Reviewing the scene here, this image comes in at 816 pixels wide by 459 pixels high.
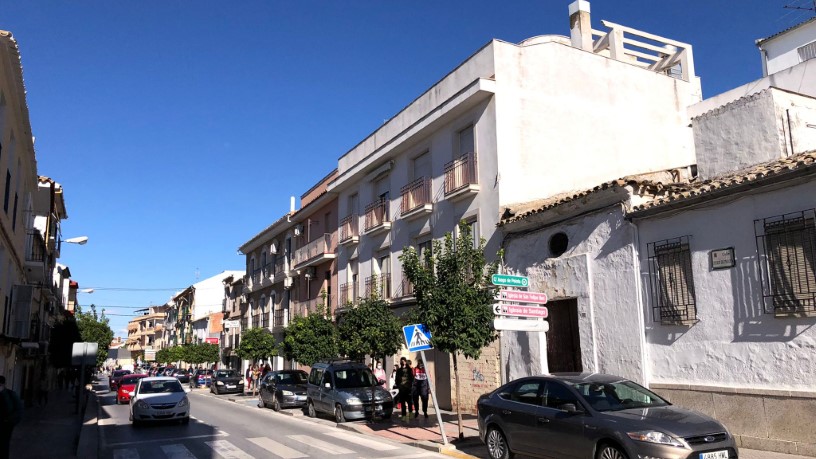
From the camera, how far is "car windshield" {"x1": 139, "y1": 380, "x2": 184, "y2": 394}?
1841 centimetres

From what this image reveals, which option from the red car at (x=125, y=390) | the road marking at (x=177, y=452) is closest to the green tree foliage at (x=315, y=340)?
the red car at (x=125, y=390)

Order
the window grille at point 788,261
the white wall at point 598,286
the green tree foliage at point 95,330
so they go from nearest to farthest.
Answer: the window grille at point 788,261
the white wall at point 598,286
the green tree foliage at point 95,330

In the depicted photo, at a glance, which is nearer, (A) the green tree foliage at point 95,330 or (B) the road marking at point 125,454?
(B) the road marking at point 125,454

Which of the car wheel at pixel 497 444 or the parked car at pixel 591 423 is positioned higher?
the parked car at pixel 591 423

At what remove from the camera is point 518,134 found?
1869 cm

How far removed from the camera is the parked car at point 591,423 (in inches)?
302

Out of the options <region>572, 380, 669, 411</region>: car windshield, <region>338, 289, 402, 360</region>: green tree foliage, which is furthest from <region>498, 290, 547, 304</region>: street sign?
<region>338, 289, 402, 360</region>: green tree foliage

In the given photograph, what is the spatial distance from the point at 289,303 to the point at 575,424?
30.1m

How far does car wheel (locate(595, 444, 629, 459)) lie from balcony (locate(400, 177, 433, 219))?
43.8ft

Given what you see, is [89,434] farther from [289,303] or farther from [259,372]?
[289,303]

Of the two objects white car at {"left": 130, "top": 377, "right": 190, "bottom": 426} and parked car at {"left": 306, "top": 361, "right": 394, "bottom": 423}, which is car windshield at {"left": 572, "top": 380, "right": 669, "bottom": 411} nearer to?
parked car at {"left": 306, "top": 361, "right": 394, "bottom": 423}

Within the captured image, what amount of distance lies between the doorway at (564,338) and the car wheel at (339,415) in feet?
19.4

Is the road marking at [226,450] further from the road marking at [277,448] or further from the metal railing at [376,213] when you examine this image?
the metal railing at [376,213]

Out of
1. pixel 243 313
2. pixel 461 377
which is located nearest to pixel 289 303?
pixel 243 313
